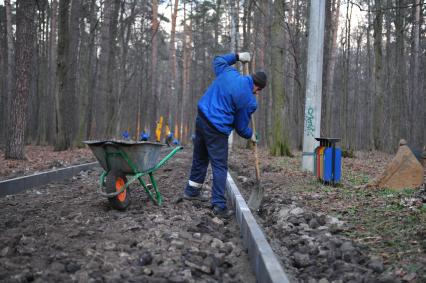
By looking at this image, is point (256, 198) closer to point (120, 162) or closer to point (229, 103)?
point (229, 103)

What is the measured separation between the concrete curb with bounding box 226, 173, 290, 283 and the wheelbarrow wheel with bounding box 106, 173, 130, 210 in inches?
58.2

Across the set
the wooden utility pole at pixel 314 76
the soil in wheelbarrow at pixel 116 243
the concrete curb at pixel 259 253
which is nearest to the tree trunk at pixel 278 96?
the wooden utility pole at pixel 314 76

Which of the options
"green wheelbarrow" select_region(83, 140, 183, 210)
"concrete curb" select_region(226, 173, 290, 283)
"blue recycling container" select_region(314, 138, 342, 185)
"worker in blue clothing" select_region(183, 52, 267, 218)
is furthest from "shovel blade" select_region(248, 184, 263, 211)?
"blue recycling container" select_region(314, 138, 342, 185)

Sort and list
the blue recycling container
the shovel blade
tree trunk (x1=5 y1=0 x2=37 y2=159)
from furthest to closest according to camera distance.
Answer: tree trunk (x1=5 y1=0 x2=37 y2=159) → the blue recycling container → the shovel blade

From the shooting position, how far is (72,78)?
53.6ft

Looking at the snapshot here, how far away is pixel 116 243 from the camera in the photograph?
389 cm

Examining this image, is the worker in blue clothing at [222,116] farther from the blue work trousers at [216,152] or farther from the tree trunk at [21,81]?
the tree trunk at [21,81]

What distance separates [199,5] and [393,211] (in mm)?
28302

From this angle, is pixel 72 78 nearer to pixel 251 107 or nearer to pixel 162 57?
pixel 251 107

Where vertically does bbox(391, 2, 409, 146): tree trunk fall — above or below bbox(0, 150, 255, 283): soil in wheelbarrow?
above

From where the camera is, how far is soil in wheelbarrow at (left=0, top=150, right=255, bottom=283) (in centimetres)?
317

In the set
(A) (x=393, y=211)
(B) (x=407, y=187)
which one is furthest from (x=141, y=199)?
(B) (x=407, y=187)

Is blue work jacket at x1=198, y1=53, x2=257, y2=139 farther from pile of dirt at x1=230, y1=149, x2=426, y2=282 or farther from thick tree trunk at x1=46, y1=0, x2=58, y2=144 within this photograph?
thick tree trunk at x1=46, y1=0, x2=58, y2=144

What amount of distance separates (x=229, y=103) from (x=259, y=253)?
2595 millimetres
